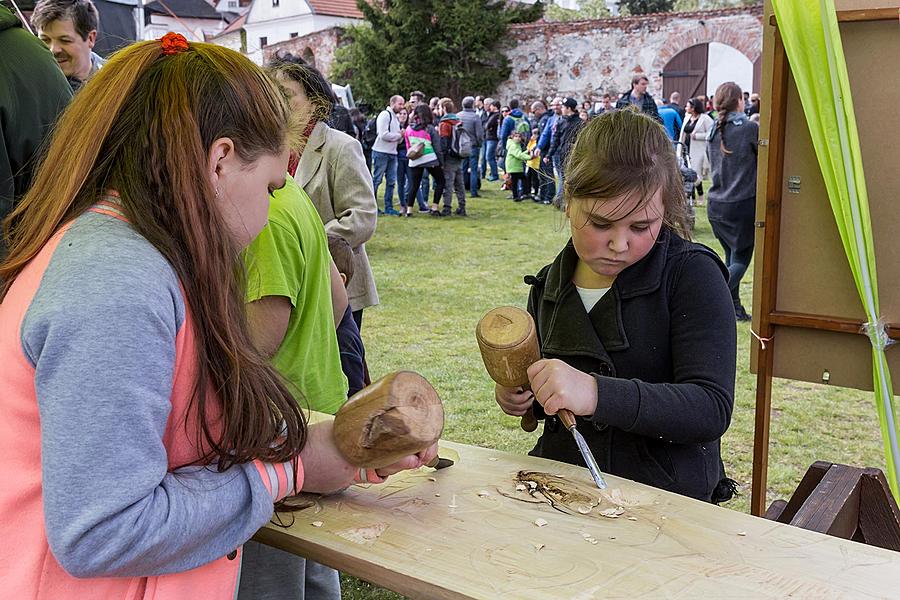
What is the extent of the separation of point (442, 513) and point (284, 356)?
549 millimetres

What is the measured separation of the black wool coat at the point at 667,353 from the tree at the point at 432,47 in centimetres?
2212

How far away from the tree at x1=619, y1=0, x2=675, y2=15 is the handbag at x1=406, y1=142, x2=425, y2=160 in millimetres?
31264

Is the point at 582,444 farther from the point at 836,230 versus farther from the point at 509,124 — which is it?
the point at 509,124

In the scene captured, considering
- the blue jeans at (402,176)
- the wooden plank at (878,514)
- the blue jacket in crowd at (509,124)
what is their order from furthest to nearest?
the blue jacket in crowd at (509,124), the blue jeans at (402,176), the wooden plank at (878,514)

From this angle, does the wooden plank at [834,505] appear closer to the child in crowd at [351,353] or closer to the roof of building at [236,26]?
the child in crowd at [351,353]

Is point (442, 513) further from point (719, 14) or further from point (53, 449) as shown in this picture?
point (719, 14)

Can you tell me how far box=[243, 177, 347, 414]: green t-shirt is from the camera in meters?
1.65


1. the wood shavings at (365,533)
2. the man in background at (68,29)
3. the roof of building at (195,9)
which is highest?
the roof of building at (195,9)

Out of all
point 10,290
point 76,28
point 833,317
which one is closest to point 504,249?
point 76,28

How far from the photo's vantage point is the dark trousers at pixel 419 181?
37.0ft

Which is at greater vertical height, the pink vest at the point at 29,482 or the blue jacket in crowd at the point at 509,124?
the blue jacket in crowd at the point at 509,124

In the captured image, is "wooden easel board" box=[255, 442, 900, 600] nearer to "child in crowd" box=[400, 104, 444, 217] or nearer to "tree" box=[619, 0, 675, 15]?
"child in crowd" box=[400, 104, 444, 217]

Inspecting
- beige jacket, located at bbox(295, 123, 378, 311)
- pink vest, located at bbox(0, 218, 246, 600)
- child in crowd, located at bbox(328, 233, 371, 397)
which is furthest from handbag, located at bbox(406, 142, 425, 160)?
pink vest, located at bbox(0, 218, 246, 600)

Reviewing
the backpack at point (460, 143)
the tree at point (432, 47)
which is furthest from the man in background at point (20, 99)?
the tree at point (432, 47)
